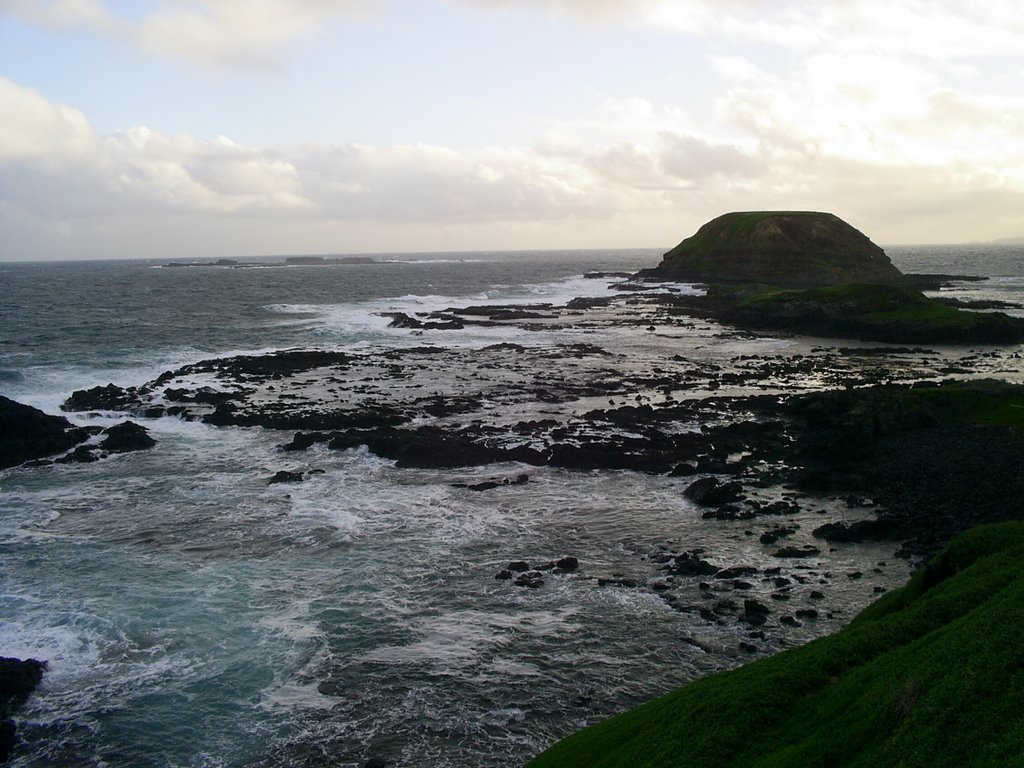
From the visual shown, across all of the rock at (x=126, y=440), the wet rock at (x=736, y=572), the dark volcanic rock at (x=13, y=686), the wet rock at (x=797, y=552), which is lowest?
the dark volcanic rock at (x=13, y=686)

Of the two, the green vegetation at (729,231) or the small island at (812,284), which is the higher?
the green vegetation at (729,231)

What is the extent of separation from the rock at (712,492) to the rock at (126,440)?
89.6ft

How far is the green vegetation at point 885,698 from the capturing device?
363 inches

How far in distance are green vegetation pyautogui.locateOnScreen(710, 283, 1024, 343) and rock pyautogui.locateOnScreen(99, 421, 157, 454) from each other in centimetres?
6432

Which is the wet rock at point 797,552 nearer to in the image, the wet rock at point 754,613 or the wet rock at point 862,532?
the wet rock at point 862,532

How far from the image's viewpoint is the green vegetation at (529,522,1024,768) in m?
9.23

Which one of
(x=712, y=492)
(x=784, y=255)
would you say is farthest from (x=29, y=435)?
(x=784, y=255)

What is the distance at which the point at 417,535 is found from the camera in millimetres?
26172

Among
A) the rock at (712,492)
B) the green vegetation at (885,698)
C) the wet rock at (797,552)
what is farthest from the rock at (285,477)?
the green vegetation at (885,698)

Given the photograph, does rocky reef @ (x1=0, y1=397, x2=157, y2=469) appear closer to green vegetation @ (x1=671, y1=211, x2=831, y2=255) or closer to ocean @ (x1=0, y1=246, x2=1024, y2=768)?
ocean @ (x1=0, y1=246, x2=1024, y2=768)

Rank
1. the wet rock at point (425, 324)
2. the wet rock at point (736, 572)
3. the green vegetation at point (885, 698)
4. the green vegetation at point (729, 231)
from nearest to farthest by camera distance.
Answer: the green vegetation at point (885, 698) → the wet rock at point (736, 572) → the wet rock at point (425, 324) → the green vegetation at point (729, 231)

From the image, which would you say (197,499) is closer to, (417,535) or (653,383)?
(417,535)

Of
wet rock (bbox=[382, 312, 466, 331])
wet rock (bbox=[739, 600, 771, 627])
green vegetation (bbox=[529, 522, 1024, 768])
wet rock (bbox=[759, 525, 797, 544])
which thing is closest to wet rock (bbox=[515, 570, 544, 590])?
wet rock (bbox=[739, 600, 771, 627])

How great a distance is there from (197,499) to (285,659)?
14057 mm
